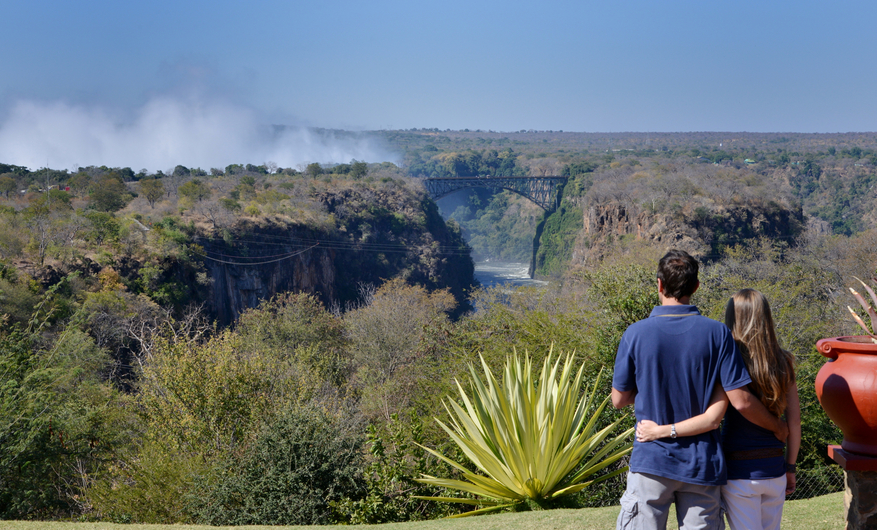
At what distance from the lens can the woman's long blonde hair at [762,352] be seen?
3045 millimetres

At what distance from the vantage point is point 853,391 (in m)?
3.59

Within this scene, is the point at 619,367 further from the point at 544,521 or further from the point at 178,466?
the point at 178,466

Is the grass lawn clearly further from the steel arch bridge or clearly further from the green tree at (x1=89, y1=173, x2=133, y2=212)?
the steel arch bridge

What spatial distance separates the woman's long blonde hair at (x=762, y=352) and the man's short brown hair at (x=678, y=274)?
26 centimetres

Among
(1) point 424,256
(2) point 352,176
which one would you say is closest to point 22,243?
(1) point 424,256

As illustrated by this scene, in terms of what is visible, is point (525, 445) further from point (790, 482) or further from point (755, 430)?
point (755, 430)

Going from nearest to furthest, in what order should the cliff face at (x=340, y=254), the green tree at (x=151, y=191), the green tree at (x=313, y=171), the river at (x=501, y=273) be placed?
the cliff face at (x=340, y=254)
the green tree at (x=151, y=191)
the green tree at (x=313, y=171)
the river at (x=501, y=273)

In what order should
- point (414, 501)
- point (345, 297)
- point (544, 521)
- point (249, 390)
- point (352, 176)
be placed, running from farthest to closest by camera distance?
point (352, 176) < point (345, 297) < point (249, 390) < point (414, 501) < point (544, 521)

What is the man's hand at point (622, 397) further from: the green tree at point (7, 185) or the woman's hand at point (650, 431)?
the green tree at point (7, 185)

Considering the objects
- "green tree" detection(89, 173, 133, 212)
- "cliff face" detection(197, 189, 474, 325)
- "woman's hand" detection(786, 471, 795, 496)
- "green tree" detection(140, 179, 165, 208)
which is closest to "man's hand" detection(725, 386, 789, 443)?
"woman's hand" detection(786, 471, 795, 496)

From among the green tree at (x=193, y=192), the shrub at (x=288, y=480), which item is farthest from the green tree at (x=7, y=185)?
the shrub at (x=288, y=480)

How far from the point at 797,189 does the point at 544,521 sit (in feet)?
315

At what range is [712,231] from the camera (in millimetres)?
49000

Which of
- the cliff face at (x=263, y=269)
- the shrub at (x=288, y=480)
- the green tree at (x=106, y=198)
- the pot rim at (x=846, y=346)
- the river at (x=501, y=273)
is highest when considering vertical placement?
the pot rim at (x=846, y=346)
